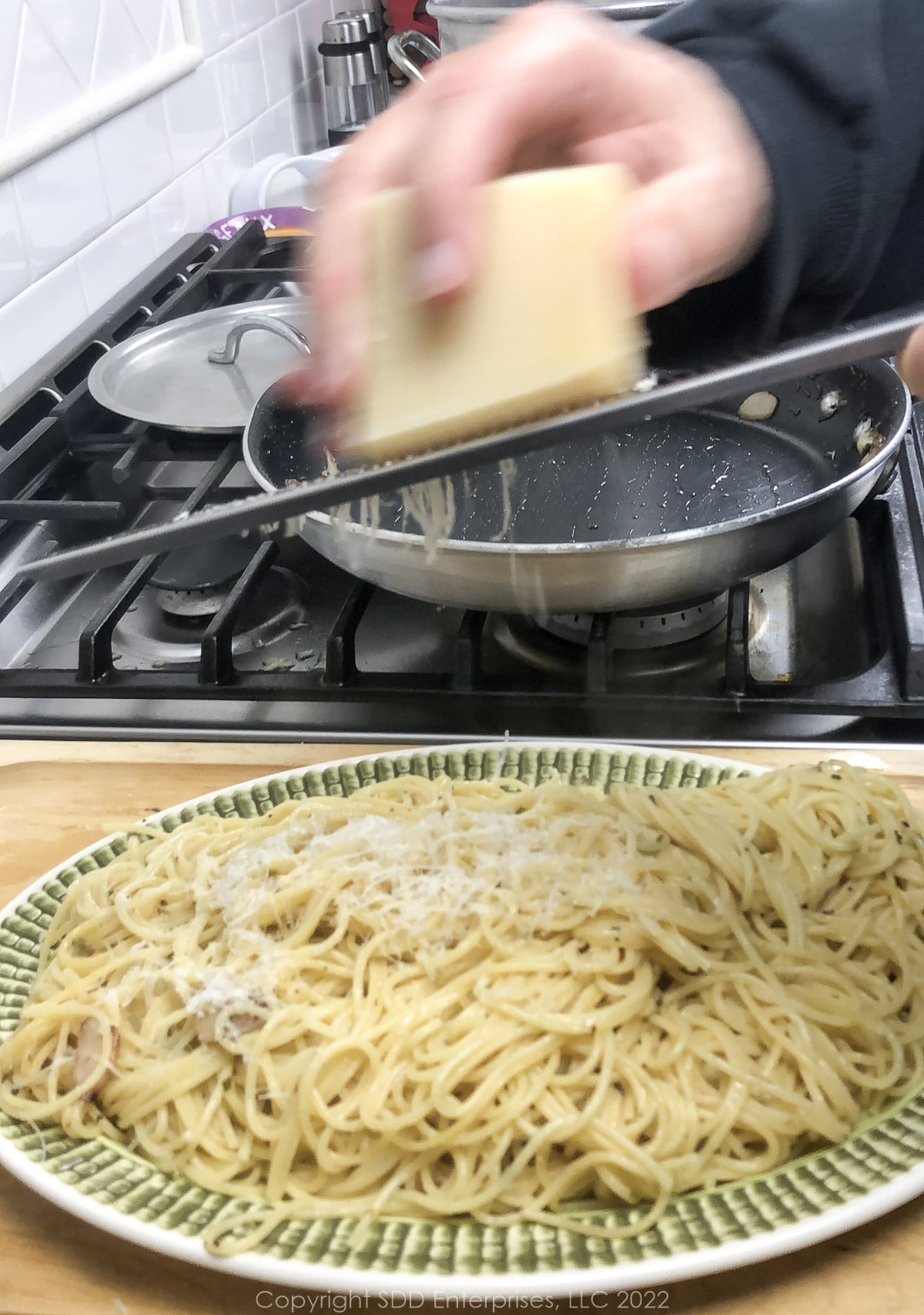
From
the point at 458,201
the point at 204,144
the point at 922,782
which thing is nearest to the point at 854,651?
the point at 922,782

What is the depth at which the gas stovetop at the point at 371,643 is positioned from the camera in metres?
1.01

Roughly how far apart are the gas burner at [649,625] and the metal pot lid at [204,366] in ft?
1.62

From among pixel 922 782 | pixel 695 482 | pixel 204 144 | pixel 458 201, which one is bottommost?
pixel 922 782

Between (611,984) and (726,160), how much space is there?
1.93 feet

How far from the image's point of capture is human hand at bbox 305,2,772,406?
64 centimetres

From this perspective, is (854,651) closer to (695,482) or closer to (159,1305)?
(695,482)

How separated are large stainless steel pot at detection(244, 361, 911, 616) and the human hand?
20 centimetres

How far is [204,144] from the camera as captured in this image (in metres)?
1.93

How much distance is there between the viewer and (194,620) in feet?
3.94

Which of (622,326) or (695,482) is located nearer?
(622,326)

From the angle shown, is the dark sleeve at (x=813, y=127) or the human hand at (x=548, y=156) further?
the dark sleeve at (x=813, y=127)

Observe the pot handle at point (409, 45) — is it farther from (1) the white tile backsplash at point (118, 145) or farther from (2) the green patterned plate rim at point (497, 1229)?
(2) the green patterned plate rim at point (497, 1229)

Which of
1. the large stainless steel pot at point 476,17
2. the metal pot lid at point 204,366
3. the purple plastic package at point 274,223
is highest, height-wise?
the large stainless steel pot at point 476,17

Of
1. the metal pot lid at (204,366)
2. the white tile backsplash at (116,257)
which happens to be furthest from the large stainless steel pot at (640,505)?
the white tile backsplash at (116,257)
